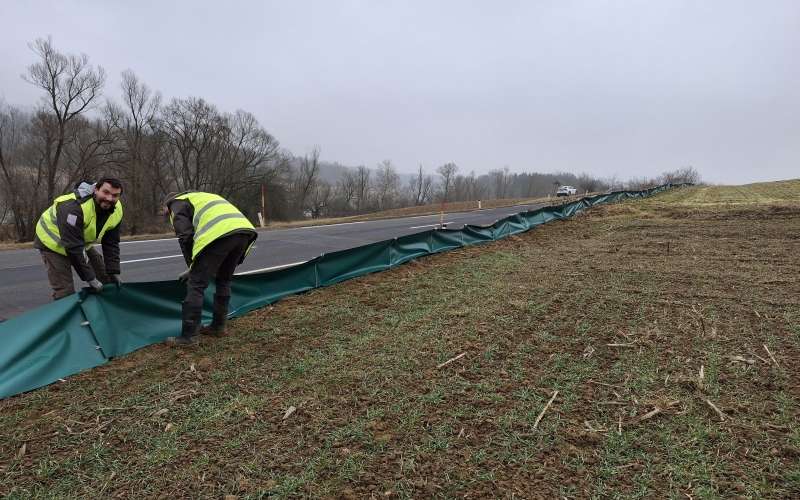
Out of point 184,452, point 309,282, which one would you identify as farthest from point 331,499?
point 309,282

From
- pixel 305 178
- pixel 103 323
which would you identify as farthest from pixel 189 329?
pixel 305 178

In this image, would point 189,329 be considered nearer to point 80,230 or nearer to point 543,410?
point 80,230

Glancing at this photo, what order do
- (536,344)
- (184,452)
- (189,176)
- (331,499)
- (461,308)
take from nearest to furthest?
(331,499)
(184,452)
(536,344)
(461,308)
(189,176)

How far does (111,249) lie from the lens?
4.20m

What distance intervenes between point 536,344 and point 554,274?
340 centimetres

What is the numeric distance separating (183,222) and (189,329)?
108cm

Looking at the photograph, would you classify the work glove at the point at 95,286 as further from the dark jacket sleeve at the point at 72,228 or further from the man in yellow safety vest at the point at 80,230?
the dark jacket sleeve at the point at 72,228

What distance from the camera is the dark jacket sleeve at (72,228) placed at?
3467mm

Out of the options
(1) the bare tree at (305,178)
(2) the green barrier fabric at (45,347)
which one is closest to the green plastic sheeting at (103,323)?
(2) the green barrier fabric at (45,347)

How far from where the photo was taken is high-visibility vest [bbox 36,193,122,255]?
11.8ft

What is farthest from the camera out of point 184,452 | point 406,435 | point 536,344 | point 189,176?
point 189,176

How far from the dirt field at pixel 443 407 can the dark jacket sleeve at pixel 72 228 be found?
1044 mm

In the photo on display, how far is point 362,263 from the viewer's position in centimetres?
706

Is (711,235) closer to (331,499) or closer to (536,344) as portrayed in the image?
(536,344)
